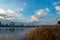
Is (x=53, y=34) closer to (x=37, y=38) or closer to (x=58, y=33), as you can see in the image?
(x=58, y=33)

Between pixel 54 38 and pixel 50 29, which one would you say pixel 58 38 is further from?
pixel 50 29

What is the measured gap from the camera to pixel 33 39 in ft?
38.2

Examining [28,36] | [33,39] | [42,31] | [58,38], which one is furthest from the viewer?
[28,36]

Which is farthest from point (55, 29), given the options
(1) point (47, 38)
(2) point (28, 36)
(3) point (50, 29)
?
(2) point (28, 36)

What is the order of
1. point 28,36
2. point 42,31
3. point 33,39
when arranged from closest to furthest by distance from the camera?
1. point 42,31
2. point 33,39
3. point 28,36

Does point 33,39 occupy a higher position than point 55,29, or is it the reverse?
point 55,29

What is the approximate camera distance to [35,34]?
37.4 feet

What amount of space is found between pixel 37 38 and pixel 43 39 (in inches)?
26.1

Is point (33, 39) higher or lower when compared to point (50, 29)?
lower

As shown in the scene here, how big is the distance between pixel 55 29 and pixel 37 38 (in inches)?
62.3

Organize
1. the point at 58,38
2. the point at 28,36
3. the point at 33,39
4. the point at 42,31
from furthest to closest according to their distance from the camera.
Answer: the point at 28,36
the point at 33,39
the point at 42,31
the point at 58,38

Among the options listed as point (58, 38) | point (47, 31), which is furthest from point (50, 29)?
point (58, 38)

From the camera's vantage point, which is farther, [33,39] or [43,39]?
[33,39]

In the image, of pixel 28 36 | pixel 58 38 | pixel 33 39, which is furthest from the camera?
pixel 28 36
